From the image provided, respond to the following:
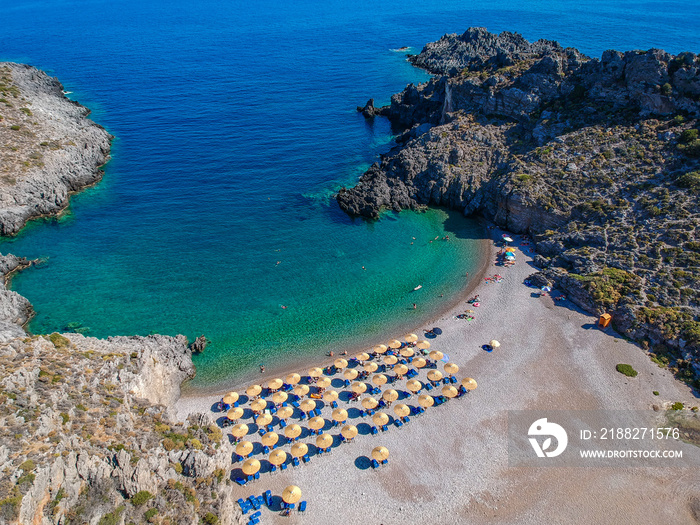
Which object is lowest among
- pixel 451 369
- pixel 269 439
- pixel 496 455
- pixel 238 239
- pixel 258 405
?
pixel 496 455

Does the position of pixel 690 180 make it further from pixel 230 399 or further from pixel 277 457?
pixel 230 399

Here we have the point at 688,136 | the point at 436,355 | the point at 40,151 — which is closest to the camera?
the point at 436,355

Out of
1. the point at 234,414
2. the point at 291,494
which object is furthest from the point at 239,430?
the point at 291,494

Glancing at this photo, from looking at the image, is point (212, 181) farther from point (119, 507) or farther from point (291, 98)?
point (119, 507)

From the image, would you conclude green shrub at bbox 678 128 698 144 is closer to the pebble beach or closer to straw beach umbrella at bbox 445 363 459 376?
the pebble beach

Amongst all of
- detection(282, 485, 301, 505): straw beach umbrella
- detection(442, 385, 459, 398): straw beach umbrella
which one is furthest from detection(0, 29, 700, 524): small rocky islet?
detection(442, 385, 459, 398): straw beach umbrella

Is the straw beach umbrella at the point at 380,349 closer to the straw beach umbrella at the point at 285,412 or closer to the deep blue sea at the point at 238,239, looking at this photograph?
the deep blue sea at the point at 238,239
